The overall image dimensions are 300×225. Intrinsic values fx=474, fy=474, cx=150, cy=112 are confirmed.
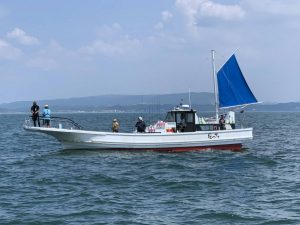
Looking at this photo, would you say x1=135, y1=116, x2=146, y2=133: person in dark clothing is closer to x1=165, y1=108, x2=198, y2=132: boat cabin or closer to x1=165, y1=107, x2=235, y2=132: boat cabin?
x1=165, y1=107, x2=235, y2=132: boat cabin

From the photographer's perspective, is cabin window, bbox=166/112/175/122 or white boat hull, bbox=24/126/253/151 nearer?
white boat hull, bbox=24/126/253/151

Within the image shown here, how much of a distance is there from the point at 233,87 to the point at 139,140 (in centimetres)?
952

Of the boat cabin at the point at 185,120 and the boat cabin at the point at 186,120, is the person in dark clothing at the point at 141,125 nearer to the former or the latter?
the boat cabin at the point at 186,120

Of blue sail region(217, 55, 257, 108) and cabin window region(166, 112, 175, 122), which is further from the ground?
blue sail region(217, 55, 257, 108)

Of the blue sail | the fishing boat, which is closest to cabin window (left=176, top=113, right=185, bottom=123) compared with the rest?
the fishing boat

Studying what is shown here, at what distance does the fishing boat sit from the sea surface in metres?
0.91

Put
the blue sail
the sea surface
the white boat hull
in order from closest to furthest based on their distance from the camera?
the sea surface < the white boat hull < the blue sail

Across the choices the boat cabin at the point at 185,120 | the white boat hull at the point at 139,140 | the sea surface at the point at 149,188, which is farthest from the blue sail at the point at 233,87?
the sea surface at the point at 149,188

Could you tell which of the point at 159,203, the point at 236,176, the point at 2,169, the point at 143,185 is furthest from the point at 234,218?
the point at 2,169

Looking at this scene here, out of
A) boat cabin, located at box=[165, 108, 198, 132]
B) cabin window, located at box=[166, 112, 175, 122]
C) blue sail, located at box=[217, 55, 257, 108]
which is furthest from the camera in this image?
blue sail, located at box=[217, 55, 257, 108]

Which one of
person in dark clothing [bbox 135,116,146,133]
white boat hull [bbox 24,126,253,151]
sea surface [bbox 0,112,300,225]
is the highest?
person in dark clothing [bbox 135,116,146,133]

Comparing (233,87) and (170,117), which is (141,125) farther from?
(233,87)

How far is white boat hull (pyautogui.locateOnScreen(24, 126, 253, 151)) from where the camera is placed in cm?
3306

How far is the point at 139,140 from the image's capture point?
33250 mm
